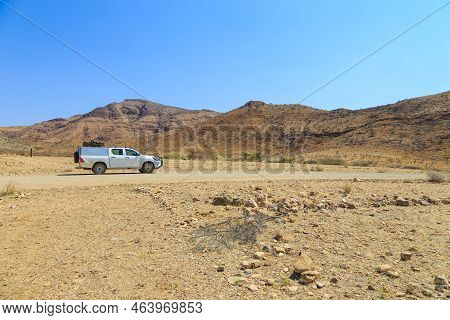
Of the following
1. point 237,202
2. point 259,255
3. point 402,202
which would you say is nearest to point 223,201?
point 237,202

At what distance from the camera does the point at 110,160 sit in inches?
926

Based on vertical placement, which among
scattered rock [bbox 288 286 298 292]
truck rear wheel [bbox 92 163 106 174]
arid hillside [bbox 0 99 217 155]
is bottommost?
scattered rock [bbox 288 286 298 292]

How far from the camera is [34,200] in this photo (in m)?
12.9

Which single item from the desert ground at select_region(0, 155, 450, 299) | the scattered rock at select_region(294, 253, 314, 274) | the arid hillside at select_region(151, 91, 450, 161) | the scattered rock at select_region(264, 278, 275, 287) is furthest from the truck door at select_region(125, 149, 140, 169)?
the arid hillside at select_region(151, 91, 450, 161)

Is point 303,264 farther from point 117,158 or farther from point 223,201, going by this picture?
point 117,158

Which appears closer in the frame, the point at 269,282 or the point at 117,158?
the point at 269,282

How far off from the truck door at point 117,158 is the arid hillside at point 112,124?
75.4 m

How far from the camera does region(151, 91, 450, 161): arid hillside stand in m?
54.2

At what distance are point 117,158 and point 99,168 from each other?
45.2 inches

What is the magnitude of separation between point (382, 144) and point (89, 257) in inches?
2086

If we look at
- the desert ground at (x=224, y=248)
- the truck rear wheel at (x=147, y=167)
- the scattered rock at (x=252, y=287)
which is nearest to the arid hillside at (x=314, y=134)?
the truck rear wheel at (x=147, y=167)

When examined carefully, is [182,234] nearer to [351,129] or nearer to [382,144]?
[382,144]

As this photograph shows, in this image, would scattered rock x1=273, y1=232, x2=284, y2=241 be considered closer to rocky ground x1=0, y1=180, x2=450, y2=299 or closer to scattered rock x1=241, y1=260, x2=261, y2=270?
rocky ground x1=0, y1=180, x2=450, y2=299
